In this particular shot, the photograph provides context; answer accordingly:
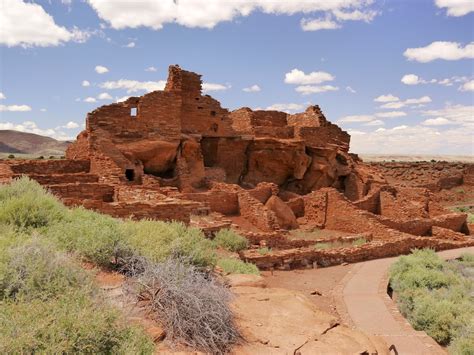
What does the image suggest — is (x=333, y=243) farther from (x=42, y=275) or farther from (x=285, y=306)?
(x=42, y=275)

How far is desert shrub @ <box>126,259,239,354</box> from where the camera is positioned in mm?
3631

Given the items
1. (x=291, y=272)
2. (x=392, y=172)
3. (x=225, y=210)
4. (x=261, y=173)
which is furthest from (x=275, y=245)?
(x=392, y=172)

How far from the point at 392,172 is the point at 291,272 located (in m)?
29.3

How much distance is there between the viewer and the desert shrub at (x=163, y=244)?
197 inches

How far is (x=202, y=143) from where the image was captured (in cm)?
1908

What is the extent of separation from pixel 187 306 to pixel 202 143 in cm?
1553

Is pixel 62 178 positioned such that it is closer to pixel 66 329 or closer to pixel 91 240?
pixel 91 240

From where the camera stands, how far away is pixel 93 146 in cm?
1422

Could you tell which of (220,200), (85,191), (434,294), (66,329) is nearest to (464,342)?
(434,294)

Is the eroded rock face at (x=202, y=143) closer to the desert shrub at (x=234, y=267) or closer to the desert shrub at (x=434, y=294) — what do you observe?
the desert shrub at (x=234, y=267)

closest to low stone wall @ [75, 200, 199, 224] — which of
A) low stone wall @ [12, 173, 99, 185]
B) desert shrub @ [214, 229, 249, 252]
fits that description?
desert shrub @ [214, 229, 249, 252]

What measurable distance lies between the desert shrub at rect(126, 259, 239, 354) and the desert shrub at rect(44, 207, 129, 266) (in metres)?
0.51

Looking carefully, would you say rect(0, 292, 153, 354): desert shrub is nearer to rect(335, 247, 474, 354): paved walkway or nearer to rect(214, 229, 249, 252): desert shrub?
rect(335, 247, 474, 354): paved walkway

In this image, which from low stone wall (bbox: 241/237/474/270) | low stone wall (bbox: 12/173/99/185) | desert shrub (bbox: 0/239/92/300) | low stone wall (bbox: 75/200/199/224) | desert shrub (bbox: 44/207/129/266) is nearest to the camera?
desert shrub (bbox: 0/239/92/300)
